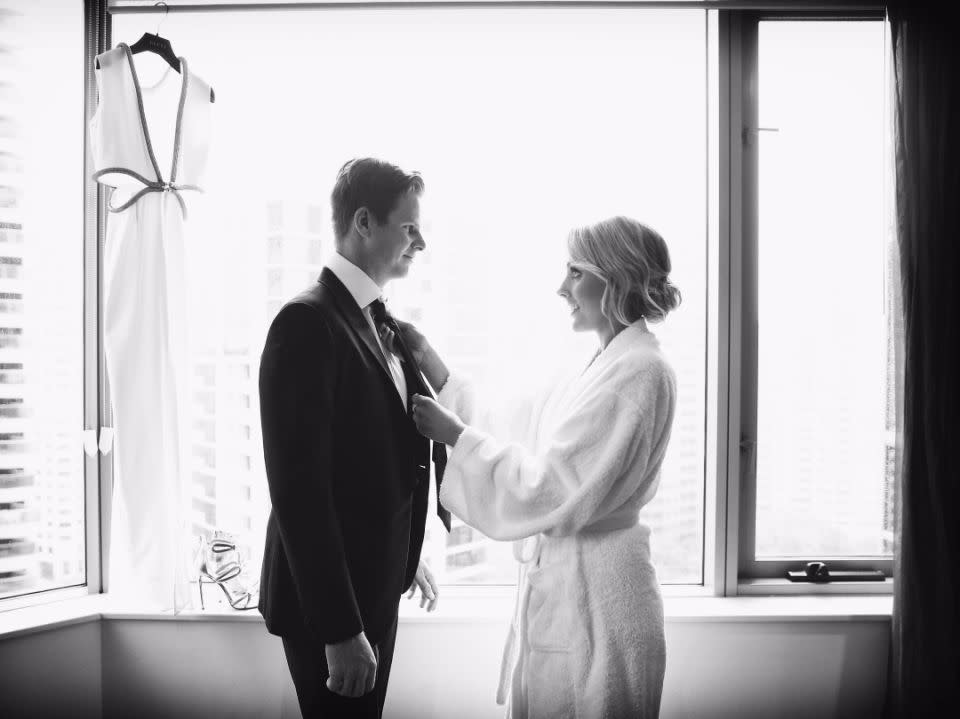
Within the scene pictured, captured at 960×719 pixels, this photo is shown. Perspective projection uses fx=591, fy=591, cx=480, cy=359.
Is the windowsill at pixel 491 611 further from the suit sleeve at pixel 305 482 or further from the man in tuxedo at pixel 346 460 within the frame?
the suit sleeve at pixel 305 482

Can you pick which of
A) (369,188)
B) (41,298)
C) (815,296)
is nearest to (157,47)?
(41,298)

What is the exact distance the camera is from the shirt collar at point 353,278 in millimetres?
1161

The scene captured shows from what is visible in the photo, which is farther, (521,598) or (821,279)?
(821,279)

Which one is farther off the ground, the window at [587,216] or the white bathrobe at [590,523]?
the window at [587,216]

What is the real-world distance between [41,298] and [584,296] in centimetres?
164

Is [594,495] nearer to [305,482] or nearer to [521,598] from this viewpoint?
[521,598]

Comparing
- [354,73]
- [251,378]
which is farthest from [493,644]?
[354,73]

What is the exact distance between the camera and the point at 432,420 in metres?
1.21

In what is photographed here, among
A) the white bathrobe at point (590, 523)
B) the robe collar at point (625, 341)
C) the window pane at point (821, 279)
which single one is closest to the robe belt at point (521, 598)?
the white bathrobe at point (590, 523)

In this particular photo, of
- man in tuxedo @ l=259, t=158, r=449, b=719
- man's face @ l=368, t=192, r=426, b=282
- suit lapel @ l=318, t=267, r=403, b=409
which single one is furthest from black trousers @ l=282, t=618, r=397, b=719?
man's face @ l=368, t=192, r=426, b=282

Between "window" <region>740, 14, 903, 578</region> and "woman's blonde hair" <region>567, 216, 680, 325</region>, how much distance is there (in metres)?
0.76

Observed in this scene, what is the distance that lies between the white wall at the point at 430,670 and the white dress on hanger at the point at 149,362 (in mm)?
241

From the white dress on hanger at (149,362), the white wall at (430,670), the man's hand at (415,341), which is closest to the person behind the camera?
the man's hand at (415,341)

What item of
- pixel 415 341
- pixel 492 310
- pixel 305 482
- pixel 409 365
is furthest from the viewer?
pixel 492 310
